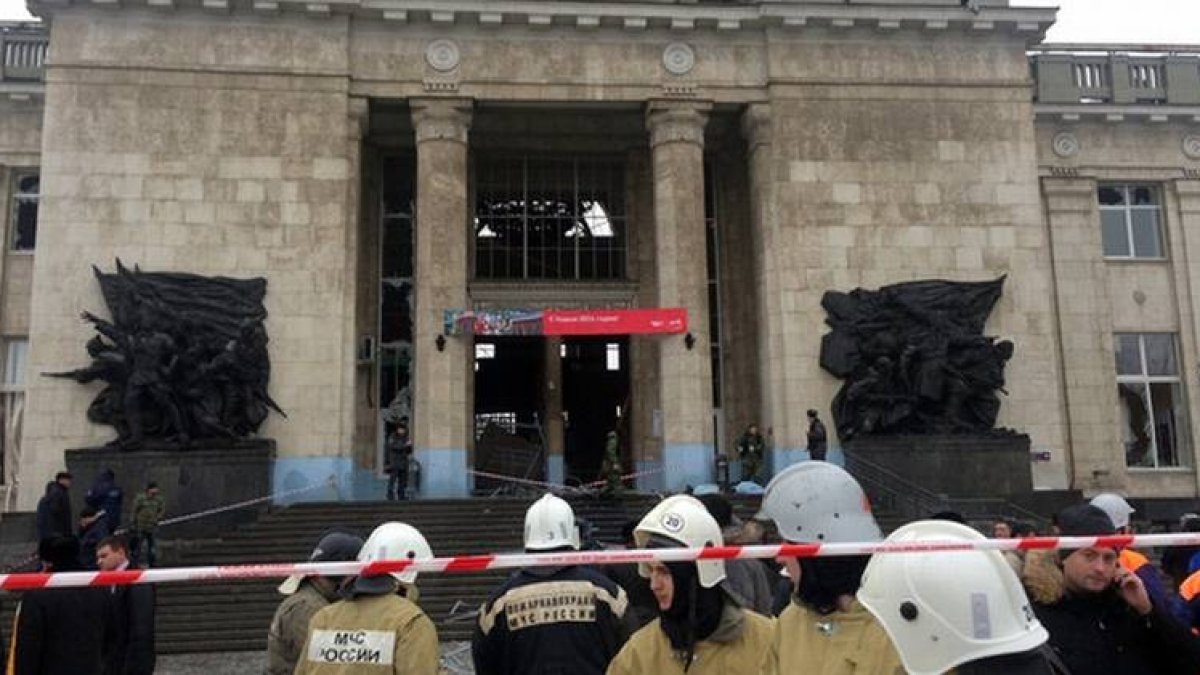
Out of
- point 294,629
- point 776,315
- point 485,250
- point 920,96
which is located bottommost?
point 294,629

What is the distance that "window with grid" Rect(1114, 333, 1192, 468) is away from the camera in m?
25.0

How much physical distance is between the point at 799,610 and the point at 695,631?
402mm

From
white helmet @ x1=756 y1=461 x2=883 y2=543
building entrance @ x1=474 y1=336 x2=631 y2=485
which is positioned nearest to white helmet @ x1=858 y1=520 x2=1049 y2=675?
white helmet @ x1=756 y1=461 x2=883 y2=543

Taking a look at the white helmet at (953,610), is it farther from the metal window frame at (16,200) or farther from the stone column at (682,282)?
the metal window frame at (16,200)

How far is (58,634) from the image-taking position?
600cm

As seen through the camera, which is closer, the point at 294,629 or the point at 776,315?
the point at 294,629

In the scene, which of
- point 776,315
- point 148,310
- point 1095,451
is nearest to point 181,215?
point 148,310

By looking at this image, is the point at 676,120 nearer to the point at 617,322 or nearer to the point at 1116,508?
the point at 617,322

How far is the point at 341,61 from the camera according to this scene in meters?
21.3

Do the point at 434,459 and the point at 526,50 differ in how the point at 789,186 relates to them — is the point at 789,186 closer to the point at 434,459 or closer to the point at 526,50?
the point at 526,50

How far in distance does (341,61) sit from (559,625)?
64.3 ft

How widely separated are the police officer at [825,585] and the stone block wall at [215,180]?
1793 cm

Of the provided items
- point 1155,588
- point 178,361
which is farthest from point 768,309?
point 1155,588

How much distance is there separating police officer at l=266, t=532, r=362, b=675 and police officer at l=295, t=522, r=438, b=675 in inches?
30.7
